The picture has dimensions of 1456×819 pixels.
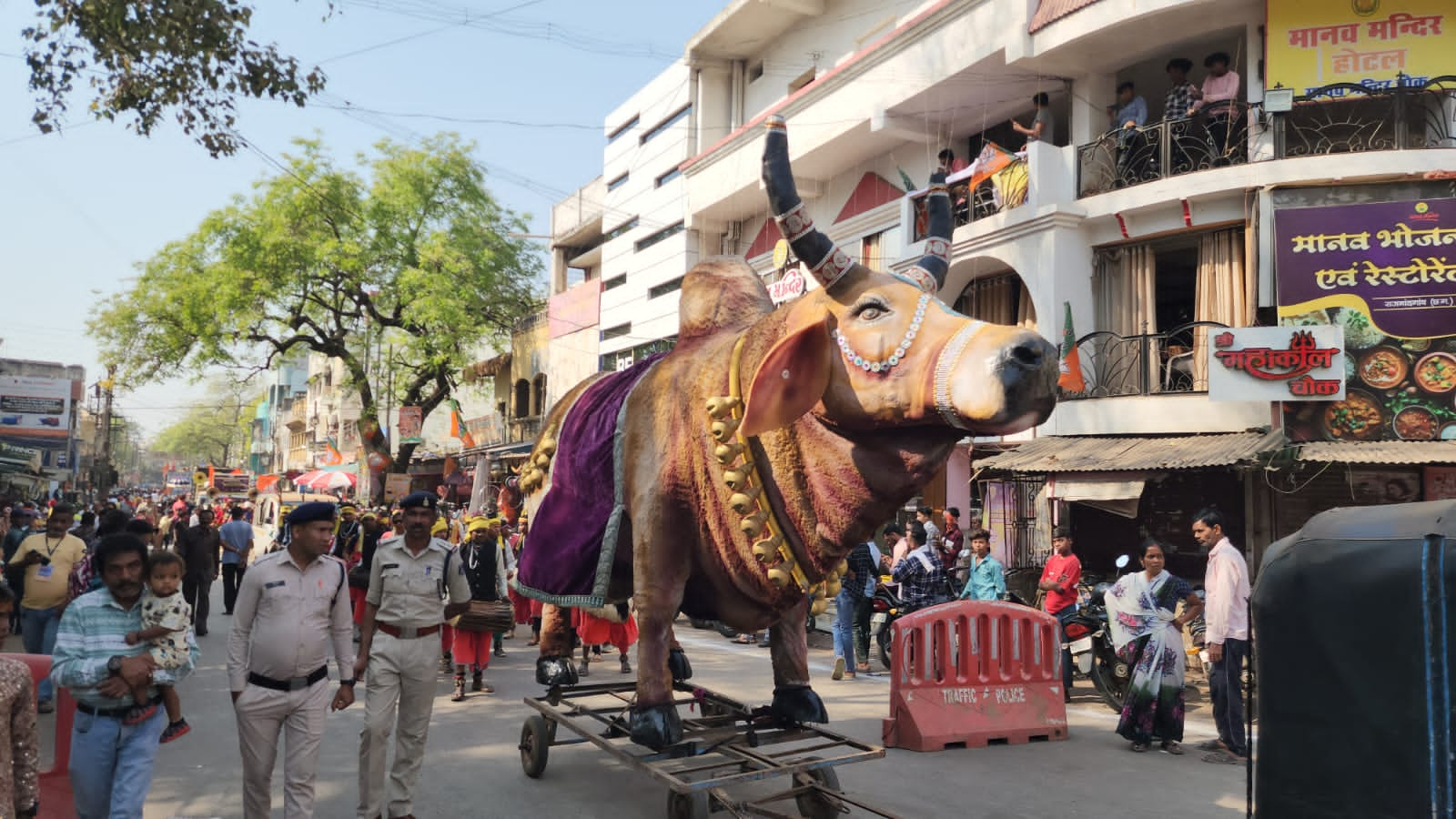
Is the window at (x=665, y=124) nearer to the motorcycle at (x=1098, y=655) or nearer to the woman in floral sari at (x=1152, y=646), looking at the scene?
the motorcycle at (x=1098, y=655)

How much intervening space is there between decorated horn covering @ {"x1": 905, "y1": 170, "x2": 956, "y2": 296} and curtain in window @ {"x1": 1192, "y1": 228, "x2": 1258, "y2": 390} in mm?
8569

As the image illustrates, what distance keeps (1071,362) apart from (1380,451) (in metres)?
3.60

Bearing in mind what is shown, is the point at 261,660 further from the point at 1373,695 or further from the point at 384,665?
the point at 1373,695

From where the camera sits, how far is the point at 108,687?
366 centimetres

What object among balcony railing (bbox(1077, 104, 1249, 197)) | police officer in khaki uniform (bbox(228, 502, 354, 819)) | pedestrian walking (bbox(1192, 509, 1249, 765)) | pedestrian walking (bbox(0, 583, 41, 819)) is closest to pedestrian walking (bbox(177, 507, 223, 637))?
police officer in khaki uniform (bbox(228, 502, 354, 819))

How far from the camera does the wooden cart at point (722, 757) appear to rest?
4.24 m

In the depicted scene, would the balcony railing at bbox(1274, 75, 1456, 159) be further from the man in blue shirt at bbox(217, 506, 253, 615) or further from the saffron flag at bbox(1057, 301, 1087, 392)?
the man in blue shirt at bbox(217, 506, 253, 615)

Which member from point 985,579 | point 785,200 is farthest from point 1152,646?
point 785,200

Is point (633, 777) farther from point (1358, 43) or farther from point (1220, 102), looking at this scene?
point (1358, 43)

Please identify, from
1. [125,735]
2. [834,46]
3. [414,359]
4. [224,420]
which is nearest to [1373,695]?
[125,735]

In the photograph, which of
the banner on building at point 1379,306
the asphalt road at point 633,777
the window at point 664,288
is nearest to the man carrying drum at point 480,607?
the asphalt road at point 633,777

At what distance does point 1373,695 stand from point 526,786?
4.21m

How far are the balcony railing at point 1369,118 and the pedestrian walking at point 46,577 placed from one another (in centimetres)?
1306

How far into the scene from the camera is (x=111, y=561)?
381cm
